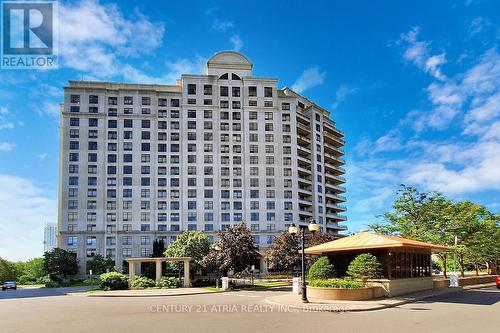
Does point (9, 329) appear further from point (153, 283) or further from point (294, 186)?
point (294, 186)

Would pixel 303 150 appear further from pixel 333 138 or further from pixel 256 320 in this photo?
pixel 256 320

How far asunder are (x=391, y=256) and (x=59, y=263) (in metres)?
69.0

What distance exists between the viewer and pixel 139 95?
98438 mm

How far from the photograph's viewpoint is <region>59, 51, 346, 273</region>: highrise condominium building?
9331 cm

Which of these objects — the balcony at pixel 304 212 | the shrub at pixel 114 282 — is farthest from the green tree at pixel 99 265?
the shrub at pixel 114 282

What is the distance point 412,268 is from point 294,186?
65529mm

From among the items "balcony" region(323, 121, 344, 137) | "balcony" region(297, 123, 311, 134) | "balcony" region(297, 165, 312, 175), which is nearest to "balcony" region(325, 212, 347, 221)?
"balcony" region(297, 165, 312, 175)

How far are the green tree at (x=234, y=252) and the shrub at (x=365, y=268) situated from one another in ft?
58.2

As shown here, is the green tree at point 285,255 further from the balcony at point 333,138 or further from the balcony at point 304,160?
the balcony at point 333,138

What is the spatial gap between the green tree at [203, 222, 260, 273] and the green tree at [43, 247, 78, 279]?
151ft

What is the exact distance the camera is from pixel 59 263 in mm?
82000

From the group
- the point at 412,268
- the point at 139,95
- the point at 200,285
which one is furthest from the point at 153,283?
the point at 139,95

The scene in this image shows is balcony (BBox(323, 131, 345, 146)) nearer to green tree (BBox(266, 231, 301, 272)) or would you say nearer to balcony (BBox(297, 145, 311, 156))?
balcony (BBox(297, 145, 311, 156))

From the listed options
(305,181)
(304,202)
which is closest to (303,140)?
(305,181)
